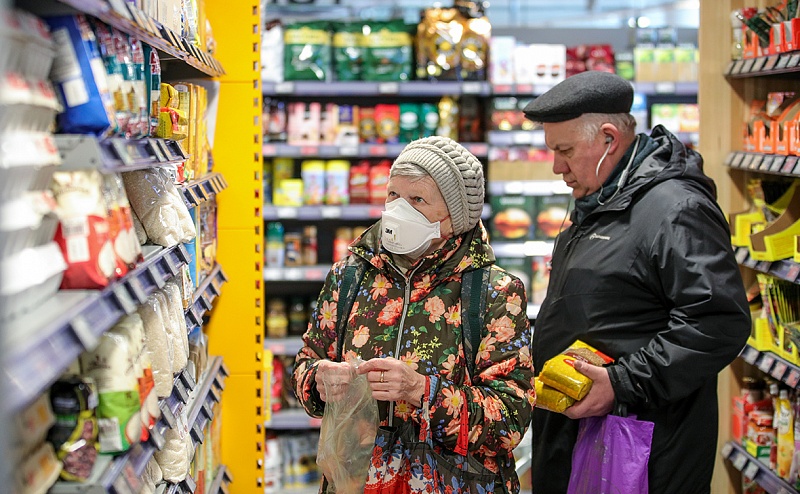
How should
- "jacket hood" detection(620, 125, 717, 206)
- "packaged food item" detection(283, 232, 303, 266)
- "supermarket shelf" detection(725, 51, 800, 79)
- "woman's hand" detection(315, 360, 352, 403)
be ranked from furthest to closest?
"packaged food item" detection(283, 232, 303, 266) < "supermarket shelf" detection(725, 51, 800, 79) < "jacket hood" detection(620, 125, 717, 206) < "woman's hand" detection(315, 360, 352, 403)

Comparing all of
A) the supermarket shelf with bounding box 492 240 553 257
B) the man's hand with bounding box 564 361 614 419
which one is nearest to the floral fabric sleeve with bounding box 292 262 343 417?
the man's hand with bounding box 564 361 614 419

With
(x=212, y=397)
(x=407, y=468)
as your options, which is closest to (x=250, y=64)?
(x=212, y=397)

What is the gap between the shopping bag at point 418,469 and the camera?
85.9 inches

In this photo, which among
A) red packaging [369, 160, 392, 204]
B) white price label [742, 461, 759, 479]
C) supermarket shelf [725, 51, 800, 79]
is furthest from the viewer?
red packaging [369, 160, 392, 204]

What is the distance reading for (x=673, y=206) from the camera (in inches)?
106

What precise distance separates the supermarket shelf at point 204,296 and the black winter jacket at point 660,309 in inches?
44.9

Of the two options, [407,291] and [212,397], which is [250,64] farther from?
[407,291]

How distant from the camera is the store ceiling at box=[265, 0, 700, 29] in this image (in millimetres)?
12008

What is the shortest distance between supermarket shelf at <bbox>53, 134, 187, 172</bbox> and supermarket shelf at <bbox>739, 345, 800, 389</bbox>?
251cm

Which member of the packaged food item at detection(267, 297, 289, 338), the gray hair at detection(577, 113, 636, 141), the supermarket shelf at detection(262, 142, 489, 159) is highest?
the supermarket shelf at detection(262, 142, 489, 159)

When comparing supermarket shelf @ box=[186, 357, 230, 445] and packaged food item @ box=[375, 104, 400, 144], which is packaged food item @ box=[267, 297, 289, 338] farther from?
supermarket shelf @ box=[186, 357, 230, 445]

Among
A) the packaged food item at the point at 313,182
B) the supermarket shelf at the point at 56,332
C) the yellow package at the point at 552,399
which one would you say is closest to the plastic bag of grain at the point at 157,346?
the supermarket shelf at the point at 56,332

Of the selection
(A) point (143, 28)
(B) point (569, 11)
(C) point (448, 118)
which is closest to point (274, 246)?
(C) point (448, 118)

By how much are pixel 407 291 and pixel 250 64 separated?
1.89 m
